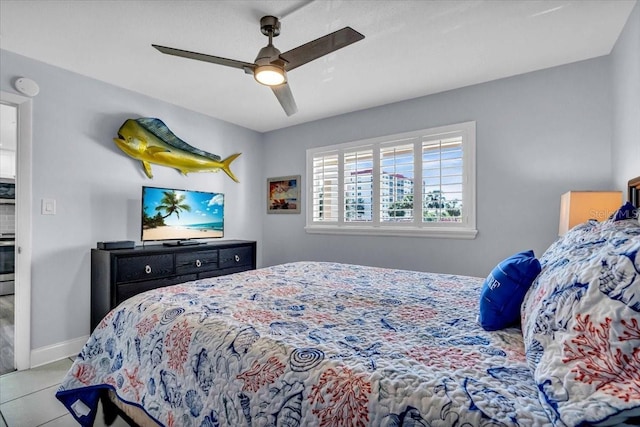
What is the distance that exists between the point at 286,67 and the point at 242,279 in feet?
4.53

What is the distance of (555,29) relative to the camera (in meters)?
2.24

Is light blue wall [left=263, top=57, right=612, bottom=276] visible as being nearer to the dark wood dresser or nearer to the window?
the window

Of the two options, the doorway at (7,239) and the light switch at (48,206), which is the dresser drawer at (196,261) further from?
the doorway at (7,239)

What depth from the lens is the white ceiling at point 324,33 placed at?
6.61 feet

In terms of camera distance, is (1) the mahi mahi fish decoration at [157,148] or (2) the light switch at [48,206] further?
(1) the mahi mahi fish decoration at [157,148]

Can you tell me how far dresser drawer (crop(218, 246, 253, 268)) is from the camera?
3584mm

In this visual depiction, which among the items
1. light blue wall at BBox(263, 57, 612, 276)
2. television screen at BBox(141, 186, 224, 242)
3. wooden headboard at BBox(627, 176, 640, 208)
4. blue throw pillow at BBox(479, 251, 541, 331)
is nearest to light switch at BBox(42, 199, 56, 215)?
television screen at BBox(141, 186, 224, 242)

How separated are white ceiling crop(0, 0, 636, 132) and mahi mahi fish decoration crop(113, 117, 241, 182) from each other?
386mm

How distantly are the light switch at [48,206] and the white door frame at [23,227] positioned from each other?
0.10m

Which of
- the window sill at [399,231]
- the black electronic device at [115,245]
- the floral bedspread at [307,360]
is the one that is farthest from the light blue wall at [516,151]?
the black electronic device at [115,245]

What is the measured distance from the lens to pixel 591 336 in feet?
2.45

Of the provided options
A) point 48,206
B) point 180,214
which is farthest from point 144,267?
point 48,206

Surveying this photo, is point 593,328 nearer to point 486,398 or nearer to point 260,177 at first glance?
point 486,398

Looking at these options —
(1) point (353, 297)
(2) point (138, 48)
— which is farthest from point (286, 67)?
(1) point (353, 297)
